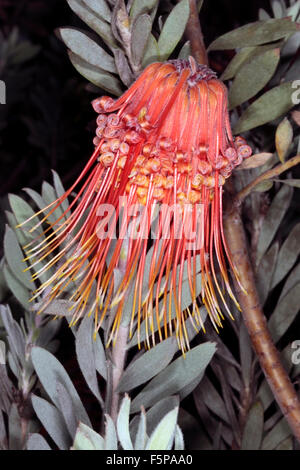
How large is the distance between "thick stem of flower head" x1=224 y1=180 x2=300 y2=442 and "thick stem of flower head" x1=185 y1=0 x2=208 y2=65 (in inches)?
4.7

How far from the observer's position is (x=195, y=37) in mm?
583

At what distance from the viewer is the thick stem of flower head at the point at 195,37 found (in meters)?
0.58

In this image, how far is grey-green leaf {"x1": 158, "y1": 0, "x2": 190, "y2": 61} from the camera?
52cm

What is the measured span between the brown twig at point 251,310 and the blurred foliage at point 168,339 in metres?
0.03

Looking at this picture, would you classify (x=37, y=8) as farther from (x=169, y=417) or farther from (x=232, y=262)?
(x=169, y=417)

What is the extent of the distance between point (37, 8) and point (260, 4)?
37cm

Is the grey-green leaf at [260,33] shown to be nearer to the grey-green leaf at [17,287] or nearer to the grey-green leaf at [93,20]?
the grey-green leaf at [93,20]

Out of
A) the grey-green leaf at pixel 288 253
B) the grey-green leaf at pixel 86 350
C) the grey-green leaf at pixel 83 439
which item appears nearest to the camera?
the grey-green leaf at pixel 83 439

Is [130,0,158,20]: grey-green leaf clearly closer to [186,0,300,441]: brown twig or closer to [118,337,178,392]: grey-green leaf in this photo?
[186,0,300,441]: brown twig

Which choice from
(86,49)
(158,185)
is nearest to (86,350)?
(158,185)

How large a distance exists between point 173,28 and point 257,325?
258mm

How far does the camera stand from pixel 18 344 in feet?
1.90

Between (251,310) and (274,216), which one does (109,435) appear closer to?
(251,310)

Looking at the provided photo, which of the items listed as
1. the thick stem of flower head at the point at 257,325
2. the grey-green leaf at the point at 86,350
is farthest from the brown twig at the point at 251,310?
the grey-green leaf at the point at 86,350
